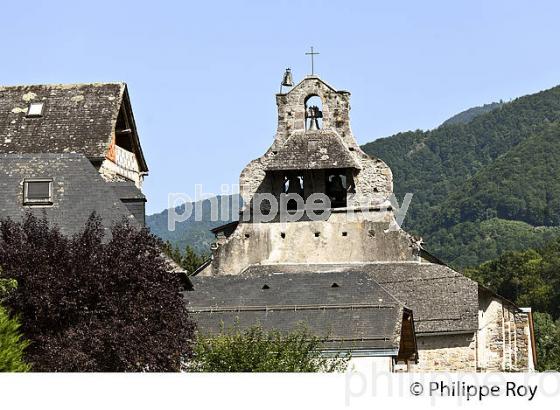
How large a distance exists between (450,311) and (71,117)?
52.0 feet

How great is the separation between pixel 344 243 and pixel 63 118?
18435 mm

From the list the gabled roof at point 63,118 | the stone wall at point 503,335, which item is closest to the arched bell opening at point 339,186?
the stone wall at point 503,335

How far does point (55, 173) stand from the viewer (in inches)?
1437

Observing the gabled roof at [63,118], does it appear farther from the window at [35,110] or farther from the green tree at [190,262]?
the green tree at [190,262]

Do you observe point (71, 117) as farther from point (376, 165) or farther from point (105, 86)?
point (376, 165)

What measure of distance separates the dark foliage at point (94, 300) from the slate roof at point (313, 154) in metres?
26.2

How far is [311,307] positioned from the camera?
38.9 m

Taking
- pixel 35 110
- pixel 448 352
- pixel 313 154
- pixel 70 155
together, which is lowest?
pixel 448 352

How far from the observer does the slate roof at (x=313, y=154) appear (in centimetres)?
5878

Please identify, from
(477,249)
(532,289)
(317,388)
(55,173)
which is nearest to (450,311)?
(55,173)

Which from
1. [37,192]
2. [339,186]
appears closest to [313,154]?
[339,186]

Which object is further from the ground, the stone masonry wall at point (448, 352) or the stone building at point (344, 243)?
the stone building at point (344, 243)

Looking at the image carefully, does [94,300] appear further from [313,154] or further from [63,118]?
[313,154]

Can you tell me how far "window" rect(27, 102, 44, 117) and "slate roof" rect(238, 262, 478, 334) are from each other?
12002 mm
